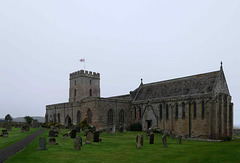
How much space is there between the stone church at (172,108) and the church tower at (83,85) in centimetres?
957

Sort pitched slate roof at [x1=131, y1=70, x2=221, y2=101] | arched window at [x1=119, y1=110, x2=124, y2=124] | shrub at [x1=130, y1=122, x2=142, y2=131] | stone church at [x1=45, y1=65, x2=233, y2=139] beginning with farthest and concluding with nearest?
arched window at [x1=119, y1=110, x2=124, y2=124] → shrub at [x1=130, y1=122, x2=142, y2=131] → pitched slate roof at [x1=131, y1=70, x2=221, y2=101] → stone church at [x1=45, y1=65, x2=233, y2=139]

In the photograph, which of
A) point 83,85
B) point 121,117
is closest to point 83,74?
point 83,85

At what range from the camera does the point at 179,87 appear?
1725 inches

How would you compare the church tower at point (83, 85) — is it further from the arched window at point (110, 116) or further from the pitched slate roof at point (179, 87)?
the arched window at point (110, 116)

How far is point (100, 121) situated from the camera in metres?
44.7

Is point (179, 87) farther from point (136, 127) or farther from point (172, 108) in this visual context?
point (136, 127)

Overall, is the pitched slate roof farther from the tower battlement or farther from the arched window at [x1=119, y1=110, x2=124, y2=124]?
the tower battlement

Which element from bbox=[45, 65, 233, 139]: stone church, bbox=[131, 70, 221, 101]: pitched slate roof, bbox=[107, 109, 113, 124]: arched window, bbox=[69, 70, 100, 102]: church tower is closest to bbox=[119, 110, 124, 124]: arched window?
bbox=[45, 65, 233, 139]: stone church

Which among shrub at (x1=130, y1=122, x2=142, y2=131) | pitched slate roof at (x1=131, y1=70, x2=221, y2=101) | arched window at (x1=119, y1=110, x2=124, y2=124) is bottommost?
shrub at (x1=130, y1=122, x2=142, y2=131)

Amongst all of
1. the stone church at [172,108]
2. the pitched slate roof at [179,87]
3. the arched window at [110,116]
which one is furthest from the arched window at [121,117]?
the pitched slate roof at [179,87]

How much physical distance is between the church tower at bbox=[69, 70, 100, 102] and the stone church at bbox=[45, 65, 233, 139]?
957 cm

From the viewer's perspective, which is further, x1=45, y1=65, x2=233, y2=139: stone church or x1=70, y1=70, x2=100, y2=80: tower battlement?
x1=70, y1=70, x2=100, y2=80: tower battlement

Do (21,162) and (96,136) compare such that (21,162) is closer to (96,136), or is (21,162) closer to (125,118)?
(96,136)

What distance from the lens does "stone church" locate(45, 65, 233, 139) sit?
37.2 m
